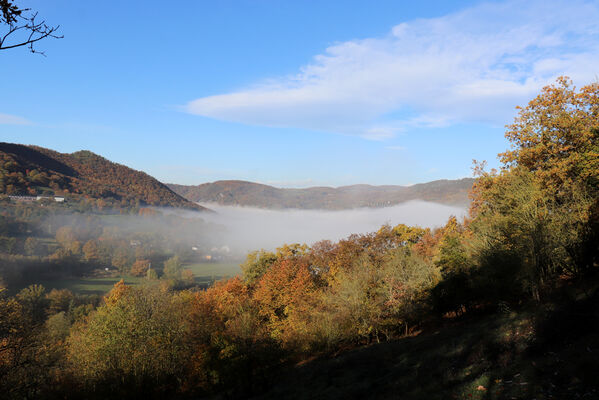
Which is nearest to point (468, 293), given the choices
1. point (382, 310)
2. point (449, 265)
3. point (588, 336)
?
point (449, 265)

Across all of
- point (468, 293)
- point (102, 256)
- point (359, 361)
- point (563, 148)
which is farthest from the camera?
point (102, 256)

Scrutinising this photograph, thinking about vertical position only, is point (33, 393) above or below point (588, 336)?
below

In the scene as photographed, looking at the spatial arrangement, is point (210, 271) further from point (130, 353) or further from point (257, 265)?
point (130, 353)

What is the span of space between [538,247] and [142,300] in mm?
37965

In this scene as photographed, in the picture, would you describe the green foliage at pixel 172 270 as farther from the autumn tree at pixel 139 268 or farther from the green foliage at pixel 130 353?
the green foliage at pixel 130 353

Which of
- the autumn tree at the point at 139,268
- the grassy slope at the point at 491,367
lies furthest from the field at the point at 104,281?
the grassy slope at the point at 491,367

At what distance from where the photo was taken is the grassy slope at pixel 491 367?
10.1 m

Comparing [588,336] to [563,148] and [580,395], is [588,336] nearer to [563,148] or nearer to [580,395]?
[580,395]

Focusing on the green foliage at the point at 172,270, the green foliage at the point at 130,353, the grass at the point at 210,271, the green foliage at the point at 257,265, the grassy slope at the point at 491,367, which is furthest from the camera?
the grass at the point at 210,271

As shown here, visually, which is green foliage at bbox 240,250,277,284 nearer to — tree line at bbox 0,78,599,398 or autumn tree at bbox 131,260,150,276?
tree line at bbox 0,78,599,398

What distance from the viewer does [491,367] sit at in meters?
13.0

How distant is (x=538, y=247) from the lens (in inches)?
810

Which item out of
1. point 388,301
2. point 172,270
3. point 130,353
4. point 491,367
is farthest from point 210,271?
point 491,367

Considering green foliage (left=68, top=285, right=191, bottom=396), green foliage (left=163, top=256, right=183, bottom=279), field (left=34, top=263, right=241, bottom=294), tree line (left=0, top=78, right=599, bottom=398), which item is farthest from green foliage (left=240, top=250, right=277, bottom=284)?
green foliage (left=163, top=256, right=183, bottom=279)
